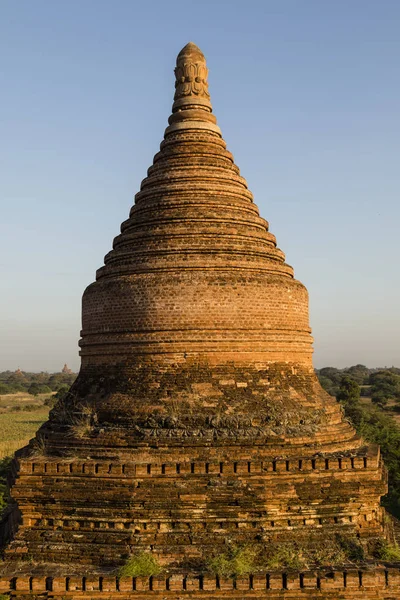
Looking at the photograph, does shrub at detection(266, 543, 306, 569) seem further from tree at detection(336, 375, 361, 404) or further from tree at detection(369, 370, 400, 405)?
tree at detection(369, 370, 400, 405)

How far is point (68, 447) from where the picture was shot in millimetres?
11523

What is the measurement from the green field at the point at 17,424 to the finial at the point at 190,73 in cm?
2740

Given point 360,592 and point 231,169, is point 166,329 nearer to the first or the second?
point 231,169

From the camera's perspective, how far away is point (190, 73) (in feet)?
50.4

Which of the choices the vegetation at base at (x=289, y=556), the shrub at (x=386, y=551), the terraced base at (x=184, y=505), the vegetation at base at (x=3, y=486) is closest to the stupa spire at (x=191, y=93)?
the terraced base at (x=184, y=505)

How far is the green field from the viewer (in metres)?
41.0

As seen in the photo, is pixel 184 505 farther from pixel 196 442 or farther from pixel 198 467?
pixel 196 442

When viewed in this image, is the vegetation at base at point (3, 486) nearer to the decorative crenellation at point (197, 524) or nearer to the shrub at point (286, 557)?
the decorative crenellation at point (197, 524)

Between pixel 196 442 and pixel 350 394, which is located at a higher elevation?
pixel 350 394

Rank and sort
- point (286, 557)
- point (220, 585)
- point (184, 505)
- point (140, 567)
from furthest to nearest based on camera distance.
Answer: point (184, 505) → point (286, 557) → point (140, 567) → point (220, 585)

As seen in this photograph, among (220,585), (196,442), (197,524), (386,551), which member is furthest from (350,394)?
(220,585)

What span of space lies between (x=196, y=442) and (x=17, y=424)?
165ft

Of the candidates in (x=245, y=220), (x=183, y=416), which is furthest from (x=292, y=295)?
(x=183, y=416)

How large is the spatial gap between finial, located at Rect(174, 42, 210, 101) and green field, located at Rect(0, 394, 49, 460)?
27404 mm
